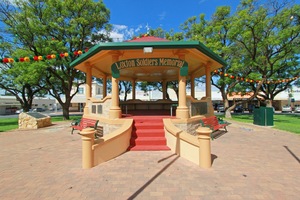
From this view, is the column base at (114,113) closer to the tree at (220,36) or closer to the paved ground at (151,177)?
the paved ground at (151,177)

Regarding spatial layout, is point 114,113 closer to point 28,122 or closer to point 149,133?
point 149,133

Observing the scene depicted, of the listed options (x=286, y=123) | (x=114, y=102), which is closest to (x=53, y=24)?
(x=114, y=102)

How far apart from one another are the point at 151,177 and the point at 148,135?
9.06ft

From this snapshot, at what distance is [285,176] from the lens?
408cm

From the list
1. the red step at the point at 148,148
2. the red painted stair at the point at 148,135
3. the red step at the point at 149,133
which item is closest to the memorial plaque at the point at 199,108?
the red painted stair at the point at 148,135

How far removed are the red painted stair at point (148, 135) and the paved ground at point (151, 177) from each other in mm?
465

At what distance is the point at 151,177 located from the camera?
13.2 ft

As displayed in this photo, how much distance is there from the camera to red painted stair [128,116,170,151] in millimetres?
6164

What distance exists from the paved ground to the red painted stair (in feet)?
1.53

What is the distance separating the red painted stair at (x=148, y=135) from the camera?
6.16 metres

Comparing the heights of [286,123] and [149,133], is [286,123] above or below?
below

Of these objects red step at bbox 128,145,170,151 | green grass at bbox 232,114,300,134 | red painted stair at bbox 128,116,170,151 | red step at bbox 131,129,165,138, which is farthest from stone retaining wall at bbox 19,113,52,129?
green grass at bbox 232,114,300,134

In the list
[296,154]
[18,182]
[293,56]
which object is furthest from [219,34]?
[18,182]

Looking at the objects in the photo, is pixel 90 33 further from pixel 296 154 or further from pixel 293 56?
pixel 293 56
